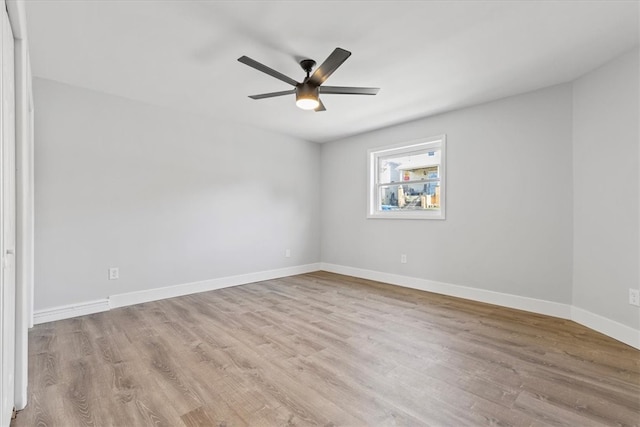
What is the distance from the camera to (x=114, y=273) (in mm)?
3334

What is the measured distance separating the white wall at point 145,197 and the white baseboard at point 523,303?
1881mm

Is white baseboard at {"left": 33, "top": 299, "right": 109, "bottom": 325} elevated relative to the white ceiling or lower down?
lower down

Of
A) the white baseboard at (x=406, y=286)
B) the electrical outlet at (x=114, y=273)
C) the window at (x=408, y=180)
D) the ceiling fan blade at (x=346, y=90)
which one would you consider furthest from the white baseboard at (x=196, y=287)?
the ceiling fan blade at (x=346, y=90)

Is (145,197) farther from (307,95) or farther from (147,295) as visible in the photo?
(307,95)

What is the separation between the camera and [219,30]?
221 cm

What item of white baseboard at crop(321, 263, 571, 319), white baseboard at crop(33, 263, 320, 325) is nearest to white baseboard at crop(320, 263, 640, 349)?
white baseboard at crop(321, 263, 571, 319)

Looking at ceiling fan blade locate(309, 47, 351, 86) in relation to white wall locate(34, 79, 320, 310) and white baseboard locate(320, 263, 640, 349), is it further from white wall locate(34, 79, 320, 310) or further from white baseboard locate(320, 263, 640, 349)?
white baseboard locate(320, 263, 640, 349)

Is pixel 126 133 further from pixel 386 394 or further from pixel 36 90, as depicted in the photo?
pixel 386 394

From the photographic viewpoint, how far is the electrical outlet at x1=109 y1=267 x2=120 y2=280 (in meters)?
3.31

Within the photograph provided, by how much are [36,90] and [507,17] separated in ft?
13.8

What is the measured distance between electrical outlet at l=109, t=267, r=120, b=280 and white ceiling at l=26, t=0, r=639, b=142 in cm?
199

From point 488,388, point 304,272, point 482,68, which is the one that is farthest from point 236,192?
point 488,388

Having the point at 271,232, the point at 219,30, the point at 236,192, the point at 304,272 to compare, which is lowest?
the point at 304,272

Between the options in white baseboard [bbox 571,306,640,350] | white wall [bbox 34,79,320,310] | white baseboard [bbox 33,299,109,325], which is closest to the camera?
white baseboard [bbox 571,306,640,350]
